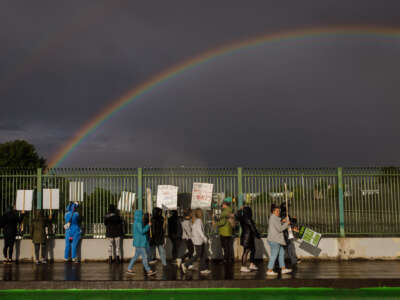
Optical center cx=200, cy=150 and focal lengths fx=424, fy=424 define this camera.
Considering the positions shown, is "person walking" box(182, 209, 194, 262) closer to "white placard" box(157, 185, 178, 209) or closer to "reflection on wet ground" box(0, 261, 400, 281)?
"reflection on wet ground" box(0, 261, 400, 281)

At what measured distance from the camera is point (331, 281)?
33.3 ft

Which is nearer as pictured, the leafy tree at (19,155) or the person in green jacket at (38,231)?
the person in green jacket at (38,231)

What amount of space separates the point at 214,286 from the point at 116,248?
15.3 ft

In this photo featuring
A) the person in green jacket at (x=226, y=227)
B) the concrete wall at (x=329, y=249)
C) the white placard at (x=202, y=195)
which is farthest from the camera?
the white placard at (x=202, y=195)

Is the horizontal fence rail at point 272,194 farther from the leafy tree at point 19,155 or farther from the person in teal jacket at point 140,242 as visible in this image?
the leafy tree at point 19,155

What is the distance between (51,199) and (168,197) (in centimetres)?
401

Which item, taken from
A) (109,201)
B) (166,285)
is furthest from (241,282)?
(109,201)

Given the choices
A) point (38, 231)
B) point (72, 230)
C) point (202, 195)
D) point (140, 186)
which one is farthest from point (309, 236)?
point (38, 231)

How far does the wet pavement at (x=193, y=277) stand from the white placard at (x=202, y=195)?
2138mm

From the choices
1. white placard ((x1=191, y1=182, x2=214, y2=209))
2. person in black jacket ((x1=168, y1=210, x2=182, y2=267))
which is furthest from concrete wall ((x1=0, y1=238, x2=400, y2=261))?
white placard ((x1=191, y1=182, x2=214, y2=209))

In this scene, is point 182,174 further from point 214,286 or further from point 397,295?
point 397,295

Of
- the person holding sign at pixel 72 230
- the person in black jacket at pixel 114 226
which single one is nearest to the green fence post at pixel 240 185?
the person in black jacket at pixel 114 226

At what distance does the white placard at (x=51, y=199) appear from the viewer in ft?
47.4

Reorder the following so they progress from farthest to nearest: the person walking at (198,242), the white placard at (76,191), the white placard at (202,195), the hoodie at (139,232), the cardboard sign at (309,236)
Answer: the white placard at (76,191) < the white placard at (202,195) < the cardboard sign at (309,236) < the person walking at (198,242) < the hoodie at (139,232)
